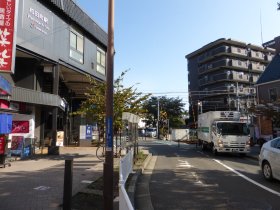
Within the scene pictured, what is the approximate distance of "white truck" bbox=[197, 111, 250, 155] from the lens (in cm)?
2178

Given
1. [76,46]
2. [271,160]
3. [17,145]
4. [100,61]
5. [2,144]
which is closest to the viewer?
[271,160]

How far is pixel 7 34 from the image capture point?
1348 cm

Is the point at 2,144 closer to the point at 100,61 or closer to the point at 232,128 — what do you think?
the point at 232,128

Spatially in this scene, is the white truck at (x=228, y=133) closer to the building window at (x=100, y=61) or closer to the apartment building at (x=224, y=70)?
the building window at (x=100, y=61)

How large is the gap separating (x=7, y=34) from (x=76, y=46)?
1229 cm

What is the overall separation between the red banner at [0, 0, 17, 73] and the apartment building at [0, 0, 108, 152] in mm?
2620

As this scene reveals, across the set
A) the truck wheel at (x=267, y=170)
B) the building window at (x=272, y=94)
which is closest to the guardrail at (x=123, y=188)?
the truck wheel at (x=267, y=170)

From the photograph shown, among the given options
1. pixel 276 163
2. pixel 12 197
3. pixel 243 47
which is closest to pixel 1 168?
pixel 12 197

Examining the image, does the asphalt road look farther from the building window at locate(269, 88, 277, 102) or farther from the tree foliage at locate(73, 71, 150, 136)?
the building window at locate(269, 88, 277, 102)

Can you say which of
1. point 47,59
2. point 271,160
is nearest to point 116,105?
point 47,59

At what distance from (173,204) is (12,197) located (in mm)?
3783

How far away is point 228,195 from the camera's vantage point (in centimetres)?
941

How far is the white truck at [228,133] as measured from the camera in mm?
21781

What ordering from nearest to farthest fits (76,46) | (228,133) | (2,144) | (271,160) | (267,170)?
(271,160), (267,170), (2,144), (228,133), (76,46)
